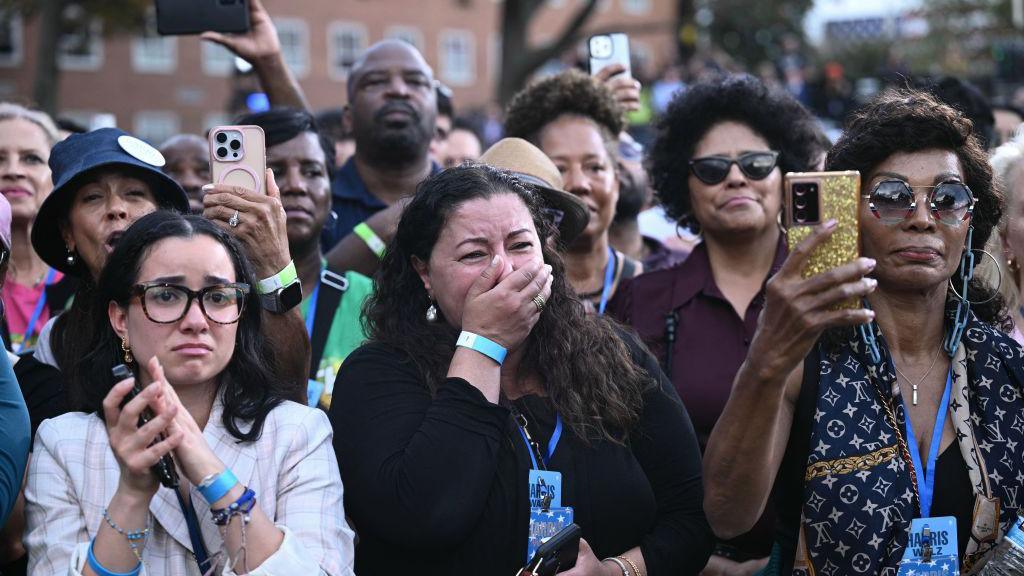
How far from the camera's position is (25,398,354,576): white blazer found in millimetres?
2838

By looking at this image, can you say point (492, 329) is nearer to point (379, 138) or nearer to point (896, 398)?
point (896, 398)

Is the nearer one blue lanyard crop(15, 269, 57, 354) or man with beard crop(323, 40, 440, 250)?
blue lanyard crop(15, 269, 57, 354)

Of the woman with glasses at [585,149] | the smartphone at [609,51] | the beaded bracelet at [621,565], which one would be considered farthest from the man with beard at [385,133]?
the beaded bracelet at [621,565]

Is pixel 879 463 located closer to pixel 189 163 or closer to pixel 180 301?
pixel 180 301

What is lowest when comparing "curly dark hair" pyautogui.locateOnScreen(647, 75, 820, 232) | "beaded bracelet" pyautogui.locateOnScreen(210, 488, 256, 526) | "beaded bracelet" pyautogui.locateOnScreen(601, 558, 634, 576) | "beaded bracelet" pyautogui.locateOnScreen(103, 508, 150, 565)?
"beaded bracelet" pyautogui.locateOnScreen(601, 558, 634, 576)

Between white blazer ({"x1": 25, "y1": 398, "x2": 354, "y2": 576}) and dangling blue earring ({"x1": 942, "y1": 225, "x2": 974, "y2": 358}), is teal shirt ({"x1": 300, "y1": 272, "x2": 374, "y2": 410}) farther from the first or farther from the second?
dangling blue earring ({"x1": 942, "y1": 225, "x2": 974, "y2": 358})

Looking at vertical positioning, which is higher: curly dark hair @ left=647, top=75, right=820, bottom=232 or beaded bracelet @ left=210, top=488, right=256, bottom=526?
curly dark hair @ left=647, top=75, right=820, bottom=232

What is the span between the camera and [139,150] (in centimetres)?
388

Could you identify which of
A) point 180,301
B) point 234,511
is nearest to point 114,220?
point 180,301

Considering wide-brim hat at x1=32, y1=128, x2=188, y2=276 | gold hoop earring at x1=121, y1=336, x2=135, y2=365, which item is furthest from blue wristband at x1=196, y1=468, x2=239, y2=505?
wide-brim hat at x1=32, y1=128, x2=188, y2=276

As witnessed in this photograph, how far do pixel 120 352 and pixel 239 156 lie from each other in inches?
29.7

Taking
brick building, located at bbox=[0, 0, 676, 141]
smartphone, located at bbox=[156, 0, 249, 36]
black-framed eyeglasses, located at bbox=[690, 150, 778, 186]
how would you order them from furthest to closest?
brick building, located at bbox=[0, 0, 676, 141] → smartphone, located at bbox=[156, 0, 249, 36] → black-framed eyeglasses, located at bbox=[690, 150, 778, 186]

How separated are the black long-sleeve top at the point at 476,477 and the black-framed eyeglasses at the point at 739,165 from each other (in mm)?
1239

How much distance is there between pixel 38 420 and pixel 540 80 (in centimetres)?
275
